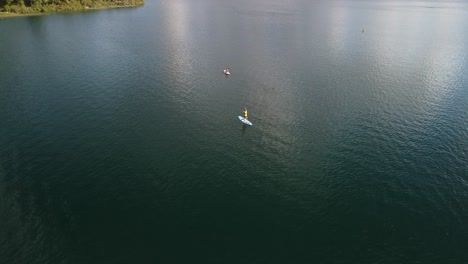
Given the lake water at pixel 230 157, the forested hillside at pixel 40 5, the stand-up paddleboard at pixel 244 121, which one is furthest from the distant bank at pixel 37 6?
the stand-up paddleboard at pixel 244 121

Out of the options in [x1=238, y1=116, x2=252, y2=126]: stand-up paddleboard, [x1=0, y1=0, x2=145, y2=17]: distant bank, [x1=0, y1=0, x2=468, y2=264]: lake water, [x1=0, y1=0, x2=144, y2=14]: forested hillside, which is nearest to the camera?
[x1=0, y1=0, x2=468, y2=264]: lake water

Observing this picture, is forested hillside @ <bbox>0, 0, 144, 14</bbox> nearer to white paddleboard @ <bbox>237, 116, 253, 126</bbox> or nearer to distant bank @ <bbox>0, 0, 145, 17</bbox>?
distant bank @ <bbox>0, 0, 145, 17</bbox>

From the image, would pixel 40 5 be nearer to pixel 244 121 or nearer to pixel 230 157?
pixel 244 121

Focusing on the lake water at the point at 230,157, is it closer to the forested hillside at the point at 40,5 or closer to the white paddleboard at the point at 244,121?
the white paddleboard at the point at 244,121

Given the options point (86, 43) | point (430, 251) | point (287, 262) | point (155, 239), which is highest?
point (430, 251)

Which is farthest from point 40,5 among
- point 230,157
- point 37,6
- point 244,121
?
point 230,157

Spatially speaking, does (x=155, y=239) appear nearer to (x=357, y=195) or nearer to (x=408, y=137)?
(x=357, y=195)

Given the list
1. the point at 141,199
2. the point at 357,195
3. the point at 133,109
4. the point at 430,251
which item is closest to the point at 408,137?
the point at 357,195

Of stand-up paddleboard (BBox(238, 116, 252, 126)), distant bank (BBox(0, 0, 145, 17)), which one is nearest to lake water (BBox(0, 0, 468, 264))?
stand-up paddleboard (BBox(238, 116, 252, 126))

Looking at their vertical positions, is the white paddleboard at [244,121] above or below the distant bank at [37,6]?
above
